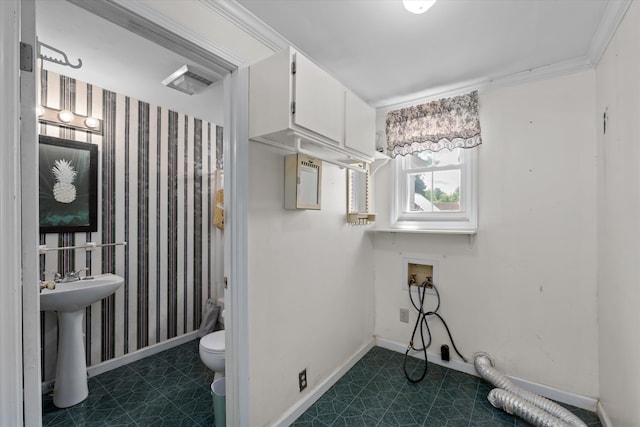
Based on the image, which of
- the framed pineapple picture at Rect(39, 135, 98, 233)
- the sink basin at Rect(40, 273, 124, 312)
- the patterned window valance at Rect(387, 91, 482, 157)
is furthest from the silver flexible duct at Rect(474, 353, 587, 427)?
the framed pineapple picture at Rect(39, 135, 98, 233)

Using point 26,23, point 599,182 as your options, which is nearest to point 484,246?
point 599,182

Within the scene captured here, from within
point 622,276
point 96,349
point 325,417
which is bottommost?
point 325,417

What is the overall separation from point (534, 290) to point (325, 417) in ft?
5.59

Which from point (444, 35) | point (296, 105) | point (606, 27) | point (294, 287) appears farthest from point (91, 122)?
point (606, 27)

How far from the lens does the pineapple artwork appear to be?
Answer: 2.20 meters

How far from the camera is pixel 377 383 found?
2256mm

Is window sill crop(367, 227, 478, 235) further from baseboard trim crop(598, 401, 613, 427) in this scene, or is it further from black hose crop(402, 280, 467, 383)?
baseboard trim crop(598, 401, 613, 427)

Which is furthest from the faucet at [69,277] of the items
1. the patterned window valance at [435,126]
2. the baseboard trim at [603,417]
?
the baseboard trim at [603,417]

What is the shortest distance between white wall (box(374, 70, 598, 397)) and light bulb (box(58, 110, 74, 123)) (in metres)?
3.01

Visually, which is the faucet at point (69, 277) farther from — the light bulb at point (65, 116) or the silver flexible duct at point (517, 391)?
the silver flexible duct at point (517, 391)

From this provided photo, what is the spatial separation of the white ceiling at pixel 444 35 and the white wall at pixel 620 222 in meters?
0.21

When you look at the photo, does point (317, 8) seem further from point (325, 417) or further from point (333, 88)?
point (325, 417)

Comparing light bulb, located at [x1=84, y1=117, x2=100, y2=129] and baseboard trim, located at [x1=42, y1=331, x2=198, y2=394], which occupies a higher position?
light bulb, located at [x1=84, y1=117, x2=100, y2=129]

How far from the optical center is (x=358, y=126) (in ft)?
6.56
